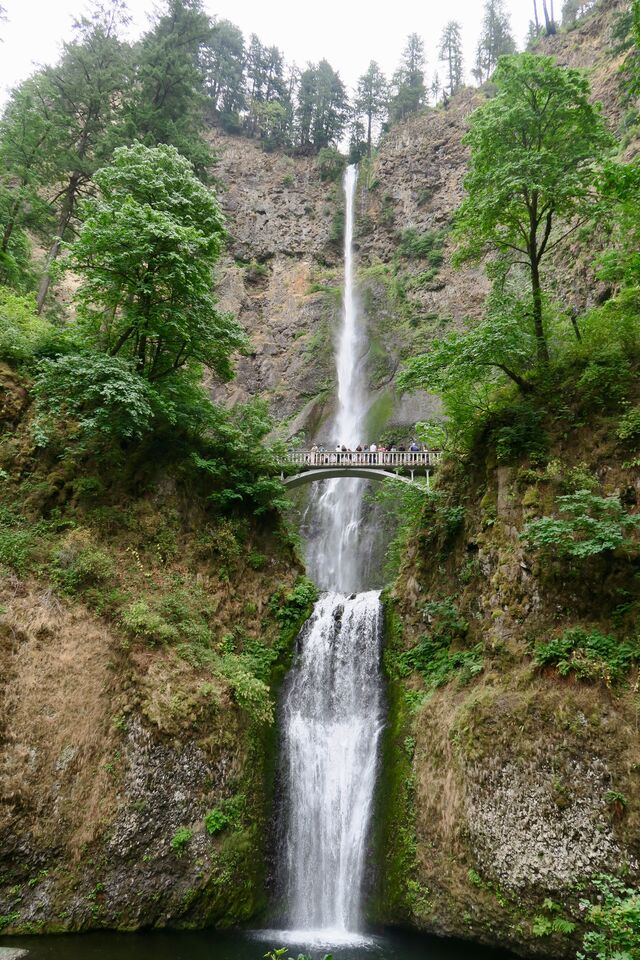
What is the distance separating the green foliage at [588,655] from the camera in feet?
24.2

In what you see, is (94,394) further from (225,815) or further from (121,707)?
(225,815)

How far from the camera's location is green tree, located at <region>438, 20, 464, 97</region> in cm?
5125

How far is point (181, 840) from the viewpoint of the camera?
8539 mm

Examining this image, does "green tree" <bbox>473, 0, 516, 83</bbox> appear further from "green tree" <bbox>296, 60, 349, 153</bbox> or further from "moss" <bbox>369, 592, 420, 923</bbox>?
"moss" <bbox>369, 592, 420, 923</bbox>

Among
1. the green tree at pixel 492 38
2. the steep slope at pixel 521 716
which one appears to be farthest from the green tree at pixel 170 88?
the green tree at pixel 492 38

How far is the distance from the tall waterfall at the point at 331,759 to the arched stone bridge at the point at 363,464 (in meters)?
6.65

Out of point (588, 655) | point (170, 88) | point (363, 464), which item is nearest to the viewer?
point (588, 655)

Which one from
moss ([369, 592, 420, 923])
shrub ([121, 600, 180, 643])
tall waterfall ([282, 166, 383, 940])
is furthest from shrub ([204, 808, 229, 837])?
shrub ([121, 600, 180, 643])

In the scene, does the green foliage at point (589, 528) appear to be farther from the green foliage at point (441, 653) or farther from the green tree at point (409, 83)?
the green tree at point (409, 83)

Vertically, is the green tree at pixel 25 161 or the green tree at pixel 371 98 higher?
the green tree at pixel 371 98

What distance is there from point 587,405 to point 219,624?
9.54 meters

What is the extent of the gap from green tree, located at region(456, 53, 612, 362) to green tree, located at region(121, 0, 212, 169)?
1046cm

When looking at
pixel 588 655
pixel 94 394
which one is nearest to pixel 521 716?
pixel 588 655

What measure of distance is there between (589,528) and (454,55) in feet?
212
